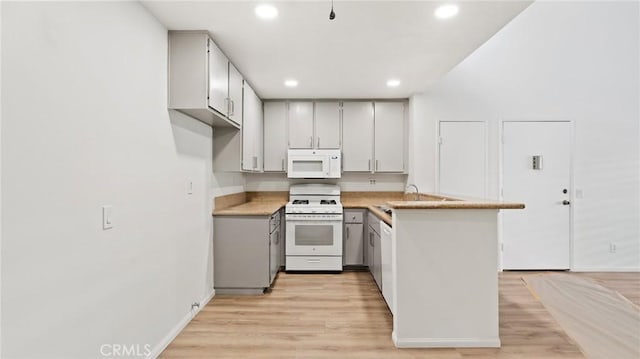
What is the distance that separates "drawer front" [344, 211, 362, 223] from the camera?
4.02m

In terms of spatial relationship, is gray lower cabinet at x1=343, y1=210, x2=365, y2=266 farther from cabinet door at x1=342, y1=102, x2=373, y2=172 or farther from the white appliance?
cabinet door at x1=342, y1=102, x2=373, y2=172

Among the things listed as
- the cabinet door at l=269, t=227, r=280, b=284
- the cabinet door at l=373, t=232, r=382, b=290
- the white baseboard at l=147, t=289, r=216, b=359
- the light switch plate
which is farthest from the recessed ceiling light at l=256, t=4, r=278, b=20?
the white baseboard at l=147, t=289, r=216, b=359

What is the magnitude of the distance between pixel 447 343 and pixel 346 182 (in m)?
2.70

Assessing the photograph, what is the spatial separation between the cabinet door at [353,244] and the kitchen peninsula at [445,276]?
5.95 ft

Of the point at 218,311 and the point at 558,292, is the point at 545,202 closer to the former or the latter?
the point at 558,292

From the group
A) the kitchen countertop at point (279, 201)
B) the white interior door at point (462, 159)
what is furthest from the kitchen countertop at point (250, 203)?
the white interior door at point (462, 159)

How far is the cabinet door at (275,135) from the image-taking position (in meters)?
4.29

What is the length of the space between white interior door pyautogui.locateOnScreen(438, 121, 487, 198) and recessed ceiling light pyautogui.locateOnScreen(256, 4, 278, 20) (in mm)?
2853

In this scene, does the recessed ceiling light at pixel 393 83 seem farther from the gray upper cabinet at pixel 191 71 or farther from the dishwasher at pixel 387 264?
the gray upper cabinet at pixel 191 71

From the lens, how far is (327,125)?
4.27m

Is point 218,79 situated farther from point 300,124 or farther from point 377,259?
point 377,259

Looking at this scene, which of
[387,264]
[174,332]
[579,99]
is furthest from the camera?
[579,99]

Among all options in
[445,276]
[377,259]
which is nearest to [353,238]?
[377,259]

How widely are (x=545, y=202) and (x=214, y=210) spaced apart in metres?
4.19
